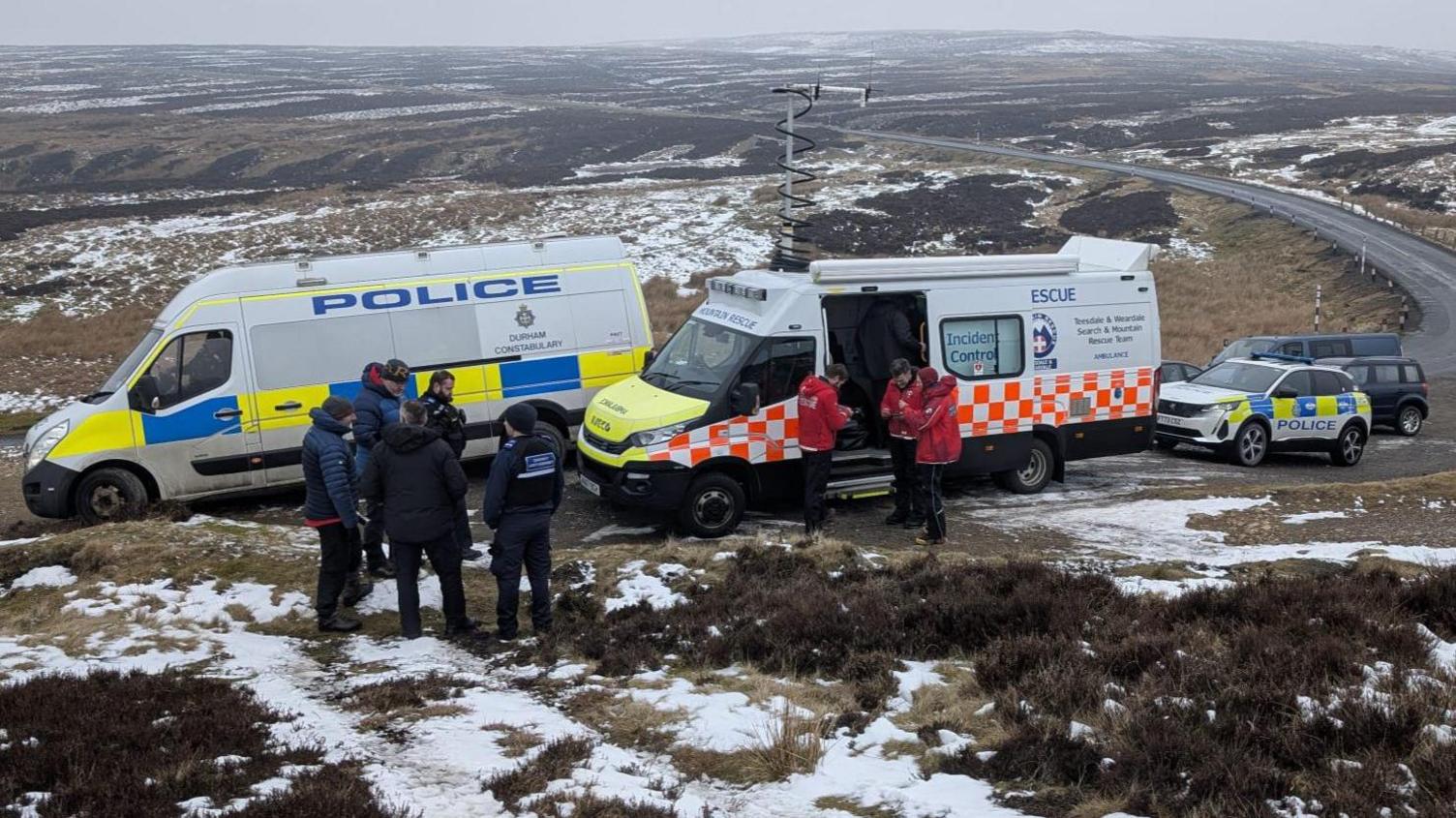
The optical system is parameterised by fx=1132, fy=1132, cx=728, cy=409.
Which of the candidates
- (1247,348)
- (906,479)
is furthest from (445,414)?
(1247,348)

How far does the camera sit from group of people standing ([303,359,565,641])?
24.9 ft

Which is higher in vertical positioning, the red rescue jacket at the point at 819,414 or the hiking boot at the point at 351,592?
the red rescue jacket at the point at 819,414

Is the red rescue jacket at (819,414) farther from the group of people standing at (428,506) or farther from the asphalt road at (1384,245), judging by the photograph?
the asphalt road at (1384,245)

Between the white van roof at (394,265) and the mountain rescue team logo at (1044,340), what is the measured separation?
5160 millimetres

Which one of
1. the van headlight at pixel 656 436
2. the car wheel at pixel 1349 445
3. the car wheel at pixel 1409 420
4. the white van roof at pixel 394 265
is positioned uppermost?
the white van roof at pixel 394 265

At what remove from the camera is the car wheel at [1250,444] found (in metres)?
16.7

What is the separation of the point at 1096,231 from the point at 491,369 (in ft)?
126

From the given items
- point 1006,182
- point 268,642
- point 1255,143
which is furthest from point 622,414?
point 1255,143

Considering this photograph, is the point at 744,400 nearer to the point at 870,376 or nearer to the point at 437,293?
the point at 870,376

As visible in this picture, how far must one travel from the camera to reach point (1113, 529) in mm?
11773

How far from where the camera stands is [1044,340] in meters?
13.0

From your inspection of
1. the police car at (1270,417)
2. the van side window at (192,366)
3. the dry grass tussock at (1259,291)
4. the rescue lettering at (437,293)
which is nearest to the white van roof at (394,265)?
the rescue lettering at (437,293)

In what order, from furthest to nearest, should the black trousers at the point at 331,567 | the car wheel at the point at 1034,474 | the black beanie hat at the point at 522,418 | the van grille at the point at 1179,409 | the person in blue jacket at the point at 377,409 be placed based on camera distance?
the van grille at the point at 1179,409, the car wheel at the point at 1034,474, the person in blue jacket at the point at 377,409, the black trousers at the point at 331,567, the black beanie hat at the point at 522,418

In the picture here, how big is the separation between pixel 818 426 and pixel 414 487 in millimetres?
4440
